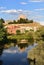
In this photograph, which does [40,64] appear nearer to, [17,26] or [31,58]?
[31,58]

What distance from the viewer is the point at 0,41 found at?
37.3 meters

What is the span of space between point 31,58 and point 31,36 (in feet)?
72.3

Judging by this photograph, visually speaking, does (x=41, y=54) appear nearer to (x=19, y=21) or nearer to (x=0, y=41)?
(x=0, y=41)

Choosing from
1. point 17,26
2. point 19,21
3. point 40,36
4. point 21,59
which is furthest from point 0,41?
point 19,21

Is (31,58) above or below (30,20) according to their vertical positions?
above

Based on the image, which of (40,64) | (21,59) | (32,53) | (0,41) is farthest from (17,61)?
(0,41)

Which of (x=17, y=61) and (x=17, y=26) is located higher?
(x=17, y=61)

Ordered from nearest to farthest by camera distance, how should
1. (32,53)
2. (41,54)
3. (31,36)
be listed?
(41,54), (32,53), (31,36)

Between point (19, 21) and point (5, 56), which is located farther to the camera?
point (19, 21)

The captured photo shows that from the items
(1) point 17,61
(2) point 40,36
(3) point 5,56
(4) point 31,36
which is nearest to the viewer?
(1) point 17,61

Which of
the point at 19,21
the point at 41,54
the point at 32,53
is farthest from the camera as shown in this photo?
the point at 19,21

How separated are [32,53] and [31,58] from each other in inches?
35.9

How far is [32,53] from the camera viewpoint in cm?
2211

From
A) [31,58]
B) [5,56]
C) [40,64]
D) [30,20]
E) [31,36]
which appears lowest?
[30,20]
